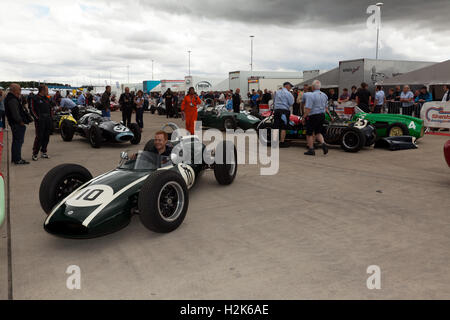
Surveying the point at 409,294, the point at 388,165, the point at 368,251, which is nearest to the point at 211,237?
the point at 368,251

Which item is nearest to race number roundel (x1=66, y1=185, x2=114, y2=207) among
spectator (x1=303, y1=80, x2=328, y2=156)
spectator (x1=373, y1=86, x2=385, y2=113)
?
spectator (x1=303, y1=80, x2=328, y2=156)

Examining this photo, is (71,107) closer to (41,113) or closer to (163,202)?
(41,113)

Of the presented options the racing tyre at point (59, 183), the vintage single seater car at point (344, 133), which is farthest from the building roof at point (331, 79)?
the racing tyre at point (59, 183)

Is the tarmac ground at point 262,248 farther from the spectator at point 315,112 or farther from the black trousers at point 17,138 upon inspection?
the spectator at point 315,112

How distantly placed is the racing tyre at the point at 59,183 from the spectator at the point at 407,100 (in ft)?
43.6

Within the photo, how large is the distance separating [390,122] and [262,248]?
26.2 ft

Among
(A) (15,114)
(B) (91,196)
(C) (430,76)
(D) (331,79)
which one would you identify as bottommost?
(B) (91,196)

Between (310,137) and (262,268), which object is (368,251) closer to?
(262,268)

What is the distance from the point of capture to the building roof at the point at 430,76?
15.2 meters

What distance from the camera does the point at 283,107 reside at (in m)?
9.58

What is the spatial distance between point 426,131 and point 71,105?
14.0 metres

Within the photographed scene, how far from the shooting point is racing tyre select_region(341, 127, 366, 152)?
356 inches

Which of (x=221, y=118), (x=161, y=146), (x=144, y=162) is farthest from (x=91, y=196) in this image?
(x=221, y=118)

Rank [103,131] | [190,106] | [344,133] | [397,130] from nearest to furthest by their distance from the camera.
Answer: [344,133] → [397,130] → [103,131] → [190,106]
